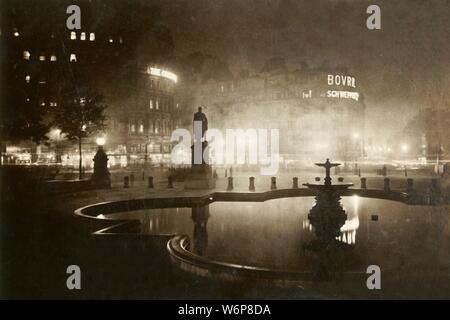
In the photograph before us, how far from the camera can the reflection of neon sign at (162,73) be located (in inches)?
3061

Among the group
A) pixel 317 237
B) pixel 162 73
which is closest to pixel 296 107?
pixel 162 73

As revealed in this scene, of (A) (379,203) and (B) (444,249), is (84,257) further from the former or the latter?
Result: (A) (379,203)

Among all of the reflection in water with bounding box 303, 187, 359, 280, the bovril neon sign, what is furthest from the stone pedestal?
the bovril neon sign

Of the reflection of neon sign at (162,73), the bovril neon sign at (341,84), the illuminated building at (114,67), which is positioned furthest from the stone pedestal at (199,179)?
the bovril neon sign at (341,84)

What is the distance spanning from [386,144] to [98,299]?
122514 mm

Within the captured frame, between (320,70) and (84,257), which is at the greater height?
(320,70)

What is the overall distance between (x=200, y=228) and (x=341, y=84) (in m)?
77.8

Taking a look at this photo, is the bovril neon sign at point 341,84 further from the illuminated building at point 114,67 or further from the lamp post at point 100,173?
the lamp post at point 100,173

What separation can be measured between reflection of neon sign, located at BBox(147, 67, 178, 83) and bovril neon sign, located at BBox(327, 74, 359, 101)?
3311 cm

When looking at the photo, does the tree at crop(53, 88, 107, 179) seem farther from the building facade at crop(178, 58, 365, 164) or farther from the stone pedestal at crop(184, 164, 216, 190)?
the building facade at crop(178, 58, 365, 164)

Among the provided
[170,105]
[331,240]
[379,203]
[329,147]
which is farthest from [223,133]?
[331,240]

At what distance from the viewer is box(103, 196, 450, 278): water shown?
9648mm

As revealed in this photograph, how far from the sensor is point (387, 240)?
11.7 metres
